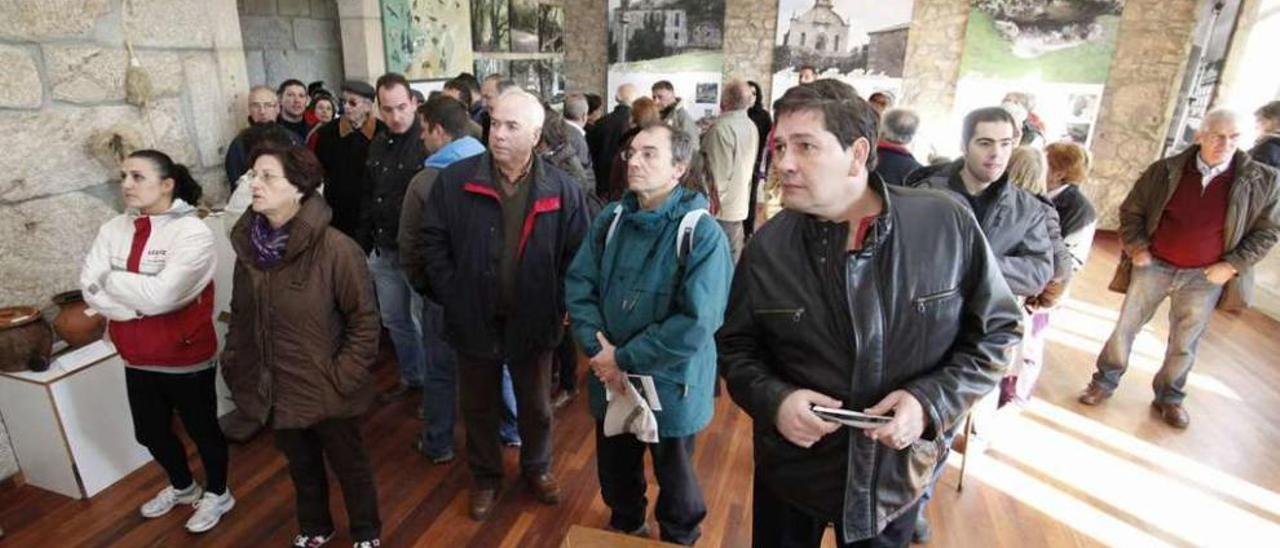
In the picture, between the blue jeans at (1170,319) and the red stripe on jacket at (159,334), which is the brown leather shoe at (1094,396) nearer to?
the blue jeans at (1170,319)

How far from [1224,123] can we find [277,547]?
486 cm

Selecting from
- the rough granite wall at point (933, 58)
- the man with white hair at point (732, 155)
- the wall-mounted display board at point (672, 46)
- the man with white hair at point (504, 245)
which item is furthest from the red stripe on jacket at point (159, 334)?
the rough granite wall at point (933, 58)

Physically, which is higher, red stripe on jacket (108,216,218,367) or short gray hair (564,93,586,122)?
short gray hair (564,93,586,122)

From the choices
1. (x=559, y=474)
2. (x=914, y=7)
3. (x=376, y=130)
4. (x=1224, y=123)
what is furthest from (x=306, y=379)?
(x=914, y=7)

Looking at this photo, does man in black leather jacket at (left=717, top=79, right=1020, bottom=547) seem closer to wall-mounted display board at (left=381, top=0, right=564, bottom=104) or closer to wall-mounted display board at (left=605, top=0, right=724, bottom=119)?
wall-mounted display board at (left=381, top=0, right=564, bottom=104)

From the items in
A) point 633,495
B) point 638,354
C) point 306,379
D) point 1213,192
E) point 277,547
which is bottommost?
point 277,547

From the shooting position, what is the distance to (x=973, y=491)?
10.1 feet

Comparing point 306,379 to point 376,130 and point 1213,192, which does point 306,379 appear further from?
point 1213,192

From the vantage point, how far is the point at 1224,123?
3293mm

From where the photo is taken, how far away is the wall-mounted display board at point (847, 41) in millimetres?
8844

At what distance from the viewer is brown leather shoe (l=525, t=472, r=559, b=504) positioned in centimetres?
286

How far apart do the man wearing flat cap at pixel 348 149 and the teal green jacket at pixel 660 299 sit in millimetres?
2198

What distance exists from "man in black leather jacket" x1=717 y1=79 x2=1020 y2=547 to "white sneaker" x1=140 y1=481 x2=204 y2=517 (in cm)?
264

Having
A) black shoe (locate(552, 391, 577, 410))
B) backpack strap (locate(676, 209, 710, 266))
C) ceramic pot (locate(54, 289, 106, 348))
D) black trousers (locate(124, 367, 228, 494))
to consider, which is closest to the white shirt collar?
backpack strap (locate(676, 209, 710, 266))
